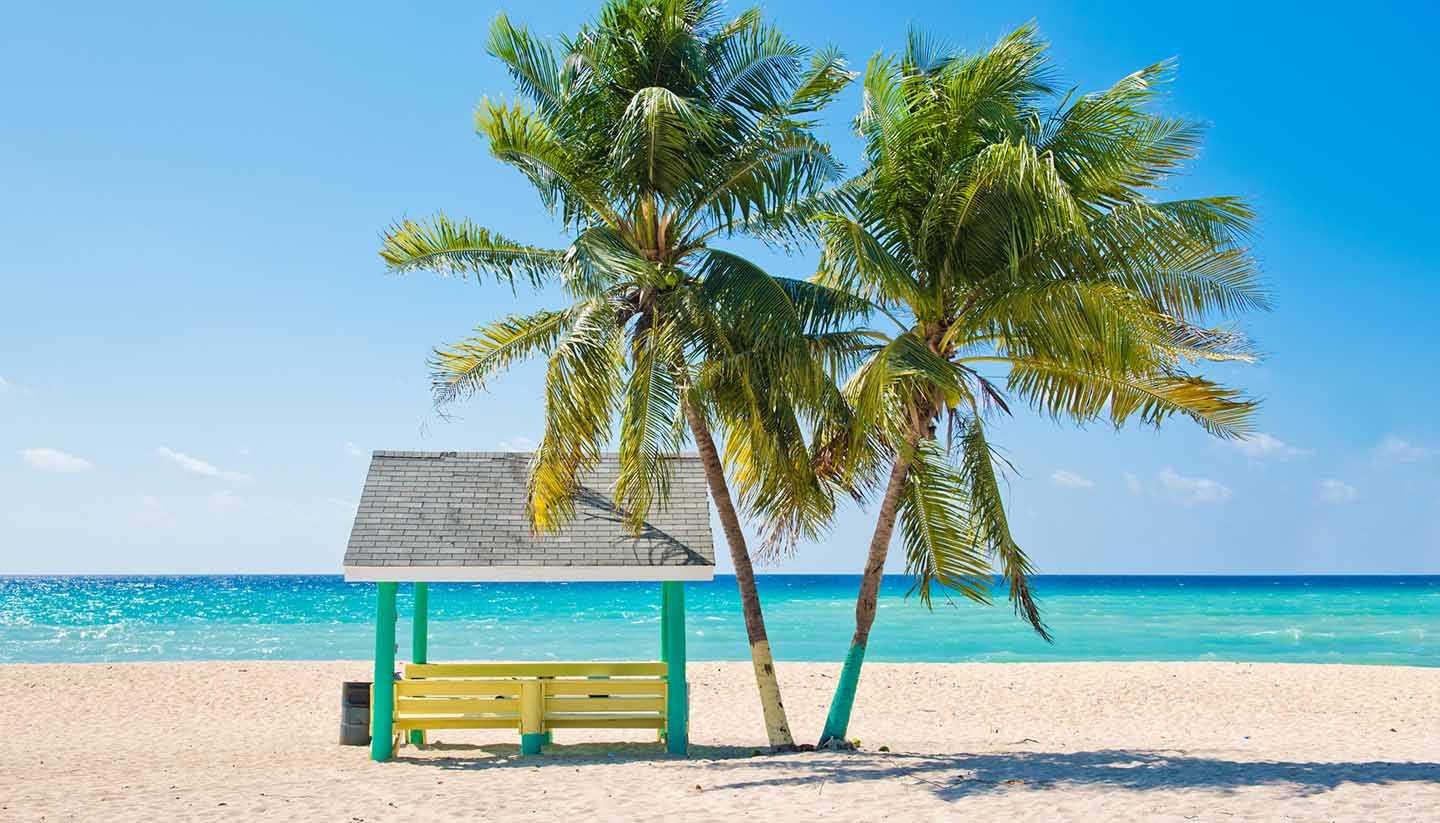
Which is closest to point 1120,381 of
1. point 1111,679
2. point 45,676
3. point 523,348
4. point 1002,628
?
point 523,348

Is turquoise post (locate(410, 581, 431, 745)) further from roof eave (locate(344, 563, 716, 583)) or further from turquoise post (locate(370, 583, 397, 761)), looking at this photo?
roof eave (locate(344, 563, 716, 583))

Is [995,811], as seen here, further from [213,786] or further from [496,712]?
[213,786]

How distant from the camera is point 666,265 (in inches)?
389

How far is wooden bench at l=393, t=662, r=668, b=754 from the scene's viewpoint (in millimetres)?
10055

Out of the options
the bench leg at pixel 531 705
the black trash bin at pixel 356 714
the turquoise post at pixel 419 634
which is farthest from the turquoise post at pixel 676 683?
the black trash bin at pixel 356 714

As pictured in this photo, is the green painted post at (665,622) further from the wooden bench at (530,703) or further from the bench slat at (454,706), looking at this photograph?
the bench slat at (454,706)

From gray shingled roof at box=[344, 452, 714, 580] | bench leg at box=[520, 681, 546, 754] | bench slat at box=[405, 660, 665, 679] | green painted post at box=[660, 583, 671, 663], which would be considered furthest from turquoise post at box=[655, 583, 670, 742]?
bench leg at box=[520, 681, 546, 754]

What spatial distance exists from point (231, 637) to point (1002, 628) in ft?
88.1

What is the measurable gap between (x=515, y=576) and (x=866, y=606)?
10.9ft

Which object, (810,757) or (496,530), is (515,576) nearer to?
(496,530)

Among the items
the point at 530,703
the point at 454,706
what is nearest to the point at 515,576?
the point at 530,703

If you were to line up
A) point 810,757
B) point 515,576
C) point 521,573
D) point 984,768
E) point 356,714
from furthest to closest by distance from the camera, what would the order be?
point 356,714, point 515,576, point 521,573, point 810,757, point 984,768

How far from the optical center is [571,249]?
9219mm

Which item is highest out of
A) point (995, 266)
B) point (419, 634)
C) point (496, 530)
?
point (995, 266)
